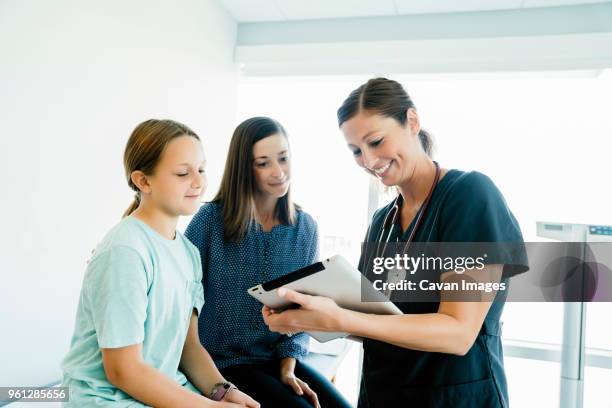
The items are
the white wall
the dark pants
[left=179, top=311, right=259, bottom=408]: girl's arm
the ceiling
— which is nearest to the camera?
[left=179, top=311, right=259, bottom=408]: girl's arm

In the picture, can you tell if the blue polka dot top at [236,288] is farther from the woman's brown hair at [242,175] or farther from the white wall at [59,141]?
the white wall at [59,141]

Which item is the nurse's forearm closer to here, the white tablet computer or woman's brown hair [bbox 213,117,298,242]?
the white tablet computer

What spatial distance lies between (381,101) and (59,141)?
1206mm

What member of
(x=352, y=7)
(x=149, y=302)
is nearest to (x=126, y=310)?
(x=149, y=302)

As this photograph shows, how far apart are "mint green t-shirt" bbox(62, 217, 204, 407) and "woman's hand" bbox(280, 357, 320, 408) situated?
39 cm

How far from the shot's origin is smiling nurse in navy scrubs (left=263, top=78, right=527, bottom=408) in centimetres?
93

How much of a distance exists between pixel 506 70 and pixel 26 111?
258 cm

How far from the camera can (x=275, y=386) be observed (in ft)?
4.62

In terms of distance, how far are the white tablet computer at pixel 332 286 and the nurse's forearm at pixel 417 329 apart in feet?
0.21

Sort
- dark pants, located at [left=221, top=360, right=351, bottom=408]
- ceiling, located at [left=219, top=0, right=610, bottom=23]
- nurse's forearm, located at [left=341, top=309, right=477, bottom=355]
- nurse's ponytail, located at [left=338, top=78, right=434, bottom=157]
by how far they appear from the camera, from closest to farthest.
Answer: nurse's forearm, located at [left=341, top=309, right=477, bottom=355] → nurse's ponytail, located at [left=338, top=78, right=434, bottom=157] → dark pants, located at [left=221, top=360, right=351, bottom=408] → ceiling, located at [left=219, top=0, right=610, bottom=23]

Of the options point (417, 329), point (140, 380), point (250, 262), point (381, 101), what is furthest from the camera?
point (250, 262)

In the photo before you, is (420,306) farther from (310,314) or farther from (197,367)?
(197,367)

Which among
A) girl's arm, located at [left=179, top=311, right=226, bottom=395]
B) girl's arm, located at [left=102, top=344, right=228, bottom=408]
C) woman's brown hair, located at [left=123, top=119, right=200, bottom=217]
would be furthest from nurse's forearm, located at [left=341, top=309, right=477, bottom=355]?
woman's brown hair, located at [left=123, top=119, right=200, bottom=217]

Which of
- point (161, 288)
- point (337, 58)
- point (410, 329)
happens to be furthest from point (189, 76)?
point (410, 329)
